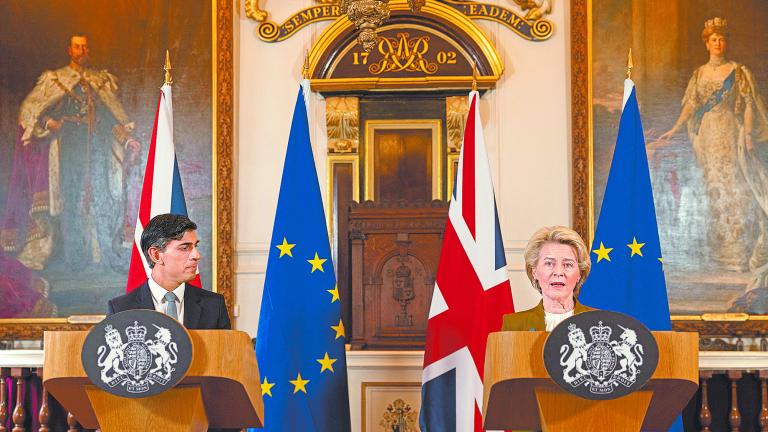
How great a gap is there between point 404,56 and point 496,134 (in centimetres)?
81

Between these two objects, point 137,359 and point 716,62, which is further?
point 716,62

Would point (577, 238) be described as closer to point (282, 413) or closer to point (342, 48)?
point (282, 413)

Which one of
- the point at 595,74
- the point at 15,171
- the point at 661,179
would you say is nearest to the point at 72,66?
the point at 15,171

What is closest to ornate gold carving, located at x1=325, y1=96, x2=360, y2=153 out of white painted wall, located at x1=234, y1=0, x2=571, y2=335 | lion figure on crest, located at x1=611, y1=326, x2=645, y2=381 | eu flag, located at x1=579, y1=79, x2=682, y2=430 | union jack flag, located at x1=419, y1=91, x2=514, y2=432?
white painted wall, located at x1=234, y1=0, x2=571, y2=335

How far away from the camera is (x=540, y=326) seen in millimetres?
3223

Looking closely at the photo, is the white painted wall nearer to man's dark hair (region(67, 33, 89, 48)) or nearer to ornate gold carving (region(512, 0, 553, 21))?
ornate gold carving (region(512, 0, 553, 21))

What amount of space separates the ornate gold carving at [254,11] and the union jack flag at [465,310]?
2.21m

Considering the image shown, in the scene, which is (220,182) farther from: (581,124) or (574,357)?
(574,357)

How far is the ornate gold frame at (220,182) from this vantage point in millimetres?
6133

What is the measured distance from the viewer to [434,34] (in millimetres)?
6359

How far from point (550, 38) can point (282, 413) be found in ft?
10.4

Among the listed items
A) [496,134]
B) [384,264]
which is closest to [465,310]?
[384,264]

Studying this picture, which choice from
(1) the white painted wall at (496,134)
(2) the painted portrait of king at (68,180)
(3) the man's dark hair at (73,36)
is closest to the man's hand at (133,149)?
(2) the painted portrait of king at (68,180)

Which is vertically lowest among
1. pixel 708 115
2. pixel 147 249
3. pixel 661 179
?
pixel 147 249
